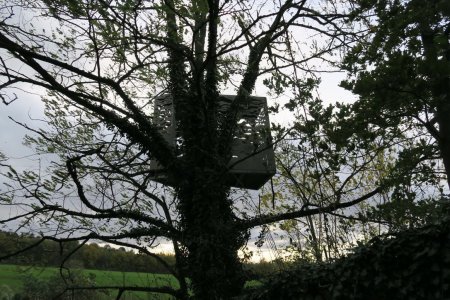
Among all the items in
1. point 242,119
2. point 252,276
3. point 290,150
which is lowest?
point 252,276

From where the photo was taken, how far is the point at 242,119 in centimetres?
768

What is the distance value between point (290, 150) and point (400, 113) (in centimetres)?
172

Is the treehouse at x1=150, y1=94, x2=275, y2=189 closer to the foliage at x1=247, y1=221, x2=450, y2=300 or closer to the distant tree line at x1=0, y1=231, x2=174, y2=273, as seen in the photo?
the distant tree line at x1=0, y1=231, x2=174, y2=273

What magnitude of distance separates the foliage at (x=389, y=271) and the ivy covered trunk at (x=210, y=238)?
65.4 inches

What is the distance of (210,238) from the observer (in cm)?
577

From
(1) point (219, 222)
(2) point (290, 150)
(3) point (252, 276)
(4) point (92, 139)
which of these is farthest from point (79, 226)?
(2) point (290, 150)

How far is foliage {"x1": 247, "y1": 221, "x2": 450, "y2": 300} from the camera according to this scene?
3.13 m

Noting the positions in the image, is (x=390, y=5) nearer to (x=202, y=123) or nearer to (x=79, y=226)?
(x=202, y=123)

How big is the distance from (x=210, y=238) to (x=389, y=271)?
9.46 feet

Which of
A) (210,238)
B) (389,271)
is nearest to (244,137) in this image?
(210,238)

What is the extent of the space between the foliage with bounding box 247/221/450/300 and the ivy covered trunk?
1.66 m

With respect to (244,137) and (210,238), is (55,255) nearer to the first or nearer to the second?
(210,238)

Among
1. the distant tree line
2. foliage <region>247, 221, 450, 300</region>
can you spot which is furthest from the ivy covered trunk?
the distant tree line

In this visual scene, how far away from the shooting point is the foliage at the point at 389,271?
313cm
